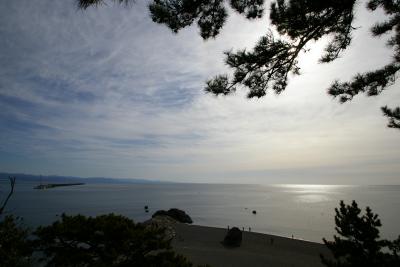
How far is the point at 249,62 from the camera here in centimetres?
700

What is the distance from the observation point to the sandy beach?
88.7 feet

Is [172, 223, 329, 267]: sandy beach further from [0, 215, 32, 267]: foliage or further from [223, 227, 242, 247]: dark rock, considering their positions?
[0, 215, 32, 267]: foliage

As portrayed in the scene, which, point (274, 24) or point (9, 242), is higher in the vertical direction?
point (274, 24)

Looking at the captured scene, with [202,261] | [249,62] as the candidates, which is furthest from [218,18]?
[202,261]

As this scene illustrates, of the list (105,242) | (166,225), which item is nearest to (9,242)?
(105,242)

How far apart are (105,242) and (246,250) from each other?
24770 millimetres

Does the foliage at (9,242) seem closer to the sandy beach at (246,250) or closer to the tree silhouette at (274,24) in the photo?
the tree silhouette at (274,24)

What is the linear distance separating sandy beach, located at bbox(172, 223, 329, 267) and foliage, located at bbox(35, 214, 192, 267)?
17.3m

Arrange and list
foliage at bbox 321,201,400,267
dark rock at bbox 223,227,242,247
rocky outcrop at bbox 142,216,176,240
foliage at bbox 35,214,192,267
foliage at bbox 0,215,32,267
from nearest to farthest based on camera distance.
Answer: foliage at bbox 321,201,400,267
foliage at bbox 0,215,32,267
foliage at bbox 35,214,192,267
dark rock at bbox 223,227,242,247
rocky outcrop at bbox 142,216,176,240

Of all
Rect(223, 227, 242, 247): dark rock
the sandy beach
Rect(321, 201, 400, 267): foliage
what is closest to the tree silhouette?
Rect(321, 201, 400, 267): foliage

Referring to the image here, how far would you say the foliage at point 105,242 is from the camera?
31.6 feet

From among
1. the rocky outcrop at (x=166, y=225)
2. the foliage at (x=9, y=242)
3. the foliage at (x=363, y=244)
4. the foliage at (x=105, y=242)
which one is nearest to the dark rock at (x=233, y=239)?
the rocky outcrop at (x=166, y=225)

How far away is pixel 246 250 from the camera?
3189cm

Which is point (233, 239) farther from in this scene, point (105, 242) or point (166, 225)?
point (105, 242)
